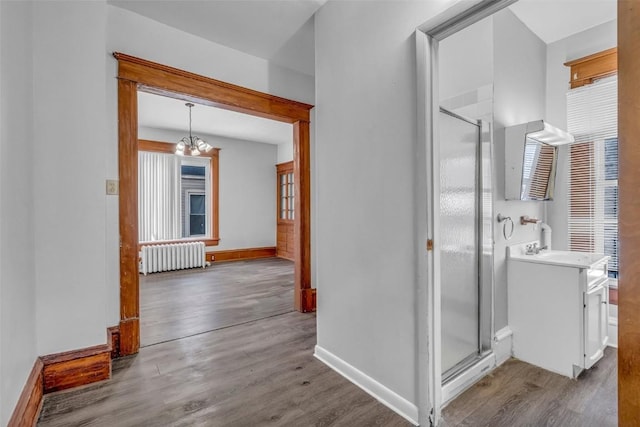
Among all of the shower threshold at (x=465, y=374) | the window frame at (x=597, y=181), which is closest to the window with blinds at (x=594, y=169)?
the window frame at (x=597, y=181)

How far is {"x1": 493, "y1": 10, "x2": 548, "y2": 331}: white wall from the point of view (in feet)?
7.80

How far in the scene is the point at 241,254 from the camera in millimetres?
7027

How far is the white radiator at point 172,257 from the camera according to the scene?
18.3 ft

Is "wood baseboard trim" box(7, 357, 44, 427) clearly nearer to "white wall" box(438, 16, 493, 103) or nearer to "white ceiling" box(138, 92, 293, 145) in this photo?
"white wall" box(438, 16, 493, 103)

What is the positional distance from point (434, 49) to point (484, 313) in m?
1.92

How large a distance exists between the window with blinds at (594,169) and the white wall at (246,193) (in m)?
5.95

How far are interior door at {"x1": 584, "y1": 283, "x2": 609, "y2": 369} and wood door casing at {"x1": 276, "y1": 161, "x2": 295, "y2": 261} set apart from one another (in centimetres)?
559

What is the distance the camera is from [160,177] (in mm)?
6199

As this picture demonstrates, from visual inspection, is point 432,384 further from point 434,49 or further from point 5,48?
point 5,48

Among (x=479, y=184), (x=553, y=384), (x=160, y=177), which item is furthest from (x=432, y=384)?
(x=160, y=177)

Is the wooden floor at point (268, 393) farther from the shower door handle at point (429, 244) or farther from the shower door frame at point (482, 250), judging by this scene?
the shower door handle at point (429, 244)

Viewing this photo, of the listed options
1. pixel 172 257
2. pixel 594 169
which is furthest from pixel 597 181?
pixel 172 257

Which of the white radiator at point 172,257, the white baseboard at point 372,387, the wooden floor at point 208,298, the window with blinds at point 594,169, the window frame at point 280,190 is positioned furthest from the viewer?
the window frame at point 280,190

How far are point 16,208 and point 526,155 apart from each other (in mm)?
3404
